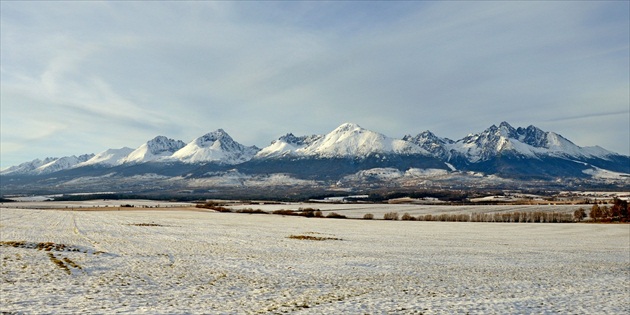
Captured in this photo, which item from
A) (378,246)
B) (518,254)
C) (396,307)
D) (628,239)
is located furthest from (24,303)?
(628,239)

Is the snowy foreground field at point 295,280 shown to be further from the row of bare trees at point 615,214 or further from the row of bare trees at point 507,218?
the row of bare trees at point 615,214

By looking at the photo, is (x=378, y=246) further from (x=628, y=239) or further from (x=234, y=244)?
(x=628, y=239)

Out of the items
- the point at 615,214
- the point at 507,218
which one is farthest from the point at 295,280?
the point at 615,214

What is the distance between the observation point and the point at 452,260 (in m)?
42.2

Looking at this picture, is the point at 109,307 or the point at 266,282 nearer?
the point at 109,307

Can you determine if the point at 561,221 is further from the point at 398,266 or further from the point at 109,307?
the point at 109,307

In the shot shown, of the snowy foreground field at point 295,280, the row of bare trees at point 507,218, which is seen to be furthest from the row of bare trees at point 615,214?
the snowy foreground field at point 295,280

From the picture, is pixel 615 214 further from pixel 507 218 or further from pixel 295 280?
pixel 295 280

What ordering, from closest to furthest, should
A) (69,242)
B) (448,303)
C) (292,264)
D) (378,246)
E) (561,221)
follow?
(448,303), (292,264), (69,242), (378,246), (561,221)


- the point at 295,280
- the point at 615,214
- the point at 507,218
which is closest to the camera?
the point at 295,280

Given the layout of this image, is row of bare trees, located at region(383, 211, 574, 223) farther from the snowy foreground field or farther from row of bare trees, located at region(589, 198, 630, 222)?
the snowy foreground field

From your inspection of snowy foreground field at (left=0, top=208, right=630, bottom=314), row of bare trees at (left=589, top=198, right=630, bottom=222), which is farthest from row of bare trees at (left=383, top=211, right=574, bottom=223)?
snowy foreground field at (left=0, top=208, right=630, bottom=314)

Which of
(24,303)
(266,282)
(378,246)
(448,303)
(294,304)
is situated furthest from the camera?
(378,246)

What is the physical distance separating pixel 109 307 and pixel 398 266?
2420 cm
